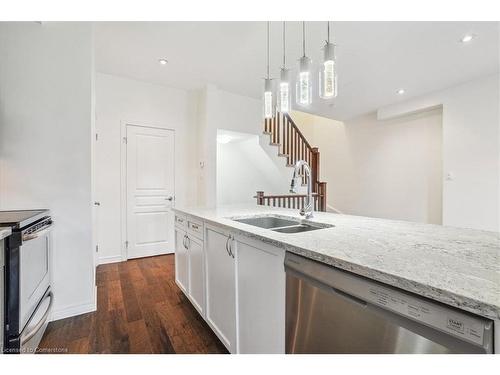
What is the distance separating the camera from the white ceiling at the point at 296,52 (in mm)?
2396

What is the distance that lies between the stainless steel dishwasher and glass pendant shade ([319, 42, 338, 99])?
1069 millimetres

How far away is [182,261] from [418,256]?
198cm

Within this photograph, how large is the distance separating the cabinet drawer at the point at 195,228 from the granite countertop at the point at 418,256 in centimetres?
53

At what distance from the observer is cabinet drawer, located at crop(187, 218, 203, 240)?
1.90 metres

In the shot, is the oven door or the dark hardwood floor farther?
the dark hardwood floor

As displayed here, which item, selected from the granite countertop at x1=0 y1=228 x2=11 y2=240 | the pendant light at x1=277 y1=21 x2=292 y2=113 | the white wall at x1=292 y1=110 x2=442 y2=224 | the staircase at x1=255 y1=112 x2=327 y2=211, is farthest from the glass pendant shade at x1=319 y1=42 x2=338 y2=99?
the white wall at x1=292 y1=110 x2=442 y2=224

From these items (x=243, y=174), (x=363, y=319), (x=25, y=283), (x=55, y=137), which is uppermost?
(x=55, y=137)

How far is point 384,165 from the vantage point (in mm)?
5102

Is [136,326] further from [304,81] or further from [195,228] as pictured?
[304,81]

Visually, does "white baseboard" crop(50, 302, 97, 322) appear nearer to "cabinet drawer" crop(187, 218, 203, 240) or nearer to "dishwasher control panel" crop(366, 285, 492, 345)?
"cabinet drawer" crop(187, 218, 203, 240)

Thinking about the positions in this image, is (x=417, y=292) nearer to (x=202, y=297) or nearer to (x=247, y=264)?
(x=247, y=264)

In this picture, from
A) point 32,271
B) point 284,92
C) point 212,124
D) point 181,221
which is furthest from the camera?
point 212,124

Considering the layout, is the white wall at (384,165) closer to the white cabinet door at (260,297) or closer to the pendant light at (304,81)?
the pendant light at (304,81)

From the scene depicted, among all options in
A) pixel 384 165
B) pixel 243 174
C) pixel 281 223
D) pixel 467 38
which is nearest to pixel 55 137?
pixel 281 223
